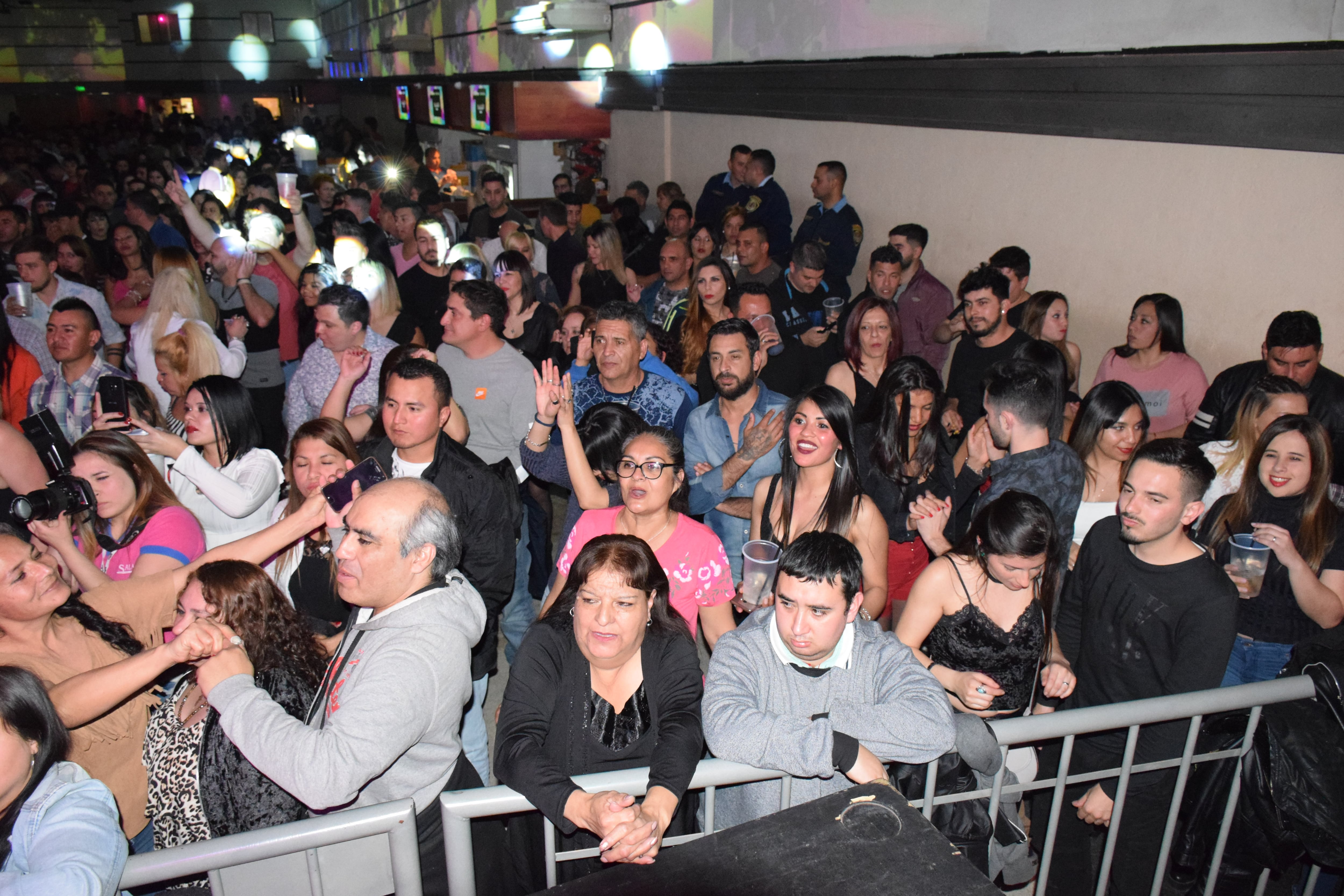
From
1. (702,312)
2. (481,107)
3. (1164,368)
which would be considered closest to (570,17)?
(481,107)

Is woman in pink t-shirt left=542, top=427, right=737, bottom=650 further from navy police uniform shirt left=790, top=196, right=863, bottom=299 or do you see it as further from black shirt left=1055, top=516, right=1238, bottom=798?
navy police uniform shirt left=790, top=196, right=863, bottom=299

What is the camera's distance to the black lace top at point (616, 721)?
221cm

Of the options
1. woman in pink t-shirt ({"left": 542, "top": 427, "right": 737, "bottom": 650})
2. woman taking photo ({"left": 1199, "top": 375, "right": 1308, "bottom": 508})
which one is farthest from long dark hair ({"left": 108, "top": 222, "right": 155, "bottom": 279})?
woman taking photo ({"left": 1199, "top": 375, "right": 1308, "bottom": 508})

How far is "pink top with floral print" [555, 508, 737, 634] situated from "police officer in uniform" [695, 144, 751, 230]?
5880 mm

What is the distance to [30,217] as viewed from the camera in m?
8.95

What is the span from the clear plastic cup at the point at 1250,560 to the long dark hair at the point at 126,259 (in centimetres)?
659

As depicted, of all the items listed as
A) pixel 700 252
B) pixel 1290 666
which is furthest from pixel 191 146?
pixel 1290 666

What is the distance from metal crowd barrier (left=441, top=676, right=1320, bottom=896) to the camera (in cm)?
191

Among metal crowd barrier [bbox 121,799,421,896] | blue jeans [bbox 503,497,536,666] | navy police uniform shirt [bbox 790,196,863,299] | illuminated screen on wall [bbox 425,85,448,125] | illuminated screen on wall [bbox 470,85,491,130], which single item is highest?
illuminated screen on wall [bbox 425,85,448,125]

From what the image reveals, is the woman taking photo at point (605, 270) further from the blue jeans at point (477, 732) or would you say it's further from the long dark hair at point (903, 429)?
the blue jeans at point (477, 732)

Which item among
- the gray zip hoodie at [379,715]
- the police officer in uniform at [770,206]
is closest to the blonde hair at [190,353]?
the gray zip hoodie at [379,715]

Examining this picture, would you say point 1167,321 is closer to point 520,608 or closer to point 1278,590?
point 1278,590

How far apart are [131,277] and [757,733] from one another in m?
6.78

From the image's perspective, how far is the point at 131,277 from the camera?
6.63 meters
